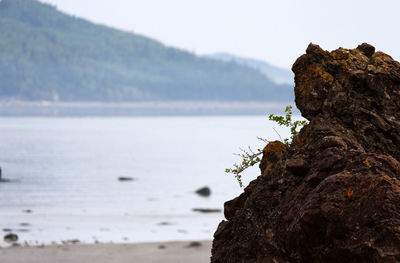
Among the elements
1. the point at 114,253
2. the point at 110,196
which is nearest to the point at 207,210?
the point at 110,196

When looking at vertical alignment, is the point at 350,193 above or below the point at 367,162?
below

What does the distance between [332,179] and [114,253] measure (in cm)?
1198

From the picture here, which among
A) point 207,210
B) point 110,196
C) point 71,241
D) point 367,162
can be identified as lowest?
point 110,196

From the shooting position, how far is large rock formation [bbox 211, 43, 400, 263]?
440cm

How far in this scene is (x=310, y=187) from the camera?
16.1 feet

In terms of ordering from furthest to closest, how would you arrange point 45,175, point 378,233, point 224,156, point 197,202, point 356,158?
point 224,156 < point 45,175 < point 197,202 < point 356,158 < point 378,233

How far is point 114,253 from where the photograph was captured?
1595cm

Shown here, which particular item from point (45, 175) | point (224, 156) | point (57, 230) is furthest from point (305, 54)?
point (224, 156)

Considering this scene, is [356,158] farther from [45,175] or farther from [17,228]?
[45,175]

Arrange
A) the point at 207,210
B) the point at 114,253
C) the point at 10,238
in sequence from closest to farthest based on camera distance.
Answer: the point at 114,253 < the point at 10,238 < the point at 207,210

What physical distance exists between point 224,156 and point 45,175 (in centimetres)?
3405

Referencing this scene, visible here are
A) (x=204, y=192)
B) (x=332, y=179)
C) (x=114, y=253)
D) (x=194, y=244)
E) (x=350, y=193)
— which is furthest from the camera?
(x=204, y=192)

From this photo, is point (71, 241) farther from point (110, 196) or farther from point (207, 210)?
point (110, 196)

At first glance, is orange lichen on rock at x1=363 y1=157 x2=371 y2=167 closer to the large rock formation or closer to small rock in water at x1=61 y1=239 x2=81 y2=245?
the large rock formation
